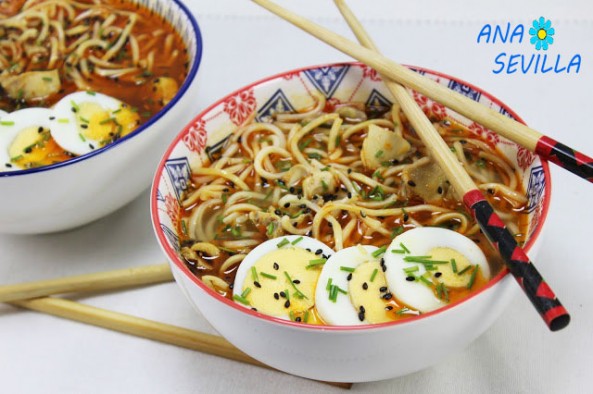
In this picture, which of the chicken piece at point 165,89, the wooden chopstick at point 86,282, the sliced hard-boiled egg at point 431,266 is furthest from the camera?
the chicken piece at point 165,89

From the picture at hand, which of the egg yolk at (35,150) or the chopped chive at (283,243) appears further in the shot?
the egg yolk at (35,150)

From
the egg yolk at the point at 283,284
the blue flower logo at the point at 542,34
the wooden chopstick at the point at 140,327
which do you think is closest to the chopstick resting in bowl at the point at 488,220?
the egg yolk at the point at 283,284

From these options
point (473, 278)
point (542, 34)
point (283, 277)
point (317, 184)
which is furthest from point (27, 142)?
point (542, 34)

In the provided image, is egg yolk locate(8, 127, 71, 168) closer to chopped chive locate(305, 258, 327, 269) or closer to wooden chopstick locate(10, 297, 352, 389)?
wooden chopstick locate(10, 297, 352, 389)

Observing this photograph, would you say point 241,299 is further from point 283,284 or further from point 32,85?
point 32,85

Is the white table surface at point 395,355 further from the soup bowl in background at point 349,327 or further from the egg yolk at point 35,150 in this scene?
the egg yolk at point 35,150

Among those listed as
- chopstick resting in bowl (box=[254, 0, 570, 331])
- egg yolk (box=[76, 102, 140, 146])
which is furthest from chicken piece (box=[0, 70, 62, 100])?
chopstick resting in bowl (box=[254, 0, 570, 331])

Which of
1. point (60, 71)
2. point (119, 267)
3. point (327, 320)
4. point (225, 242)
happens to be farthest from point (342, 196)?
point (60, 71)
